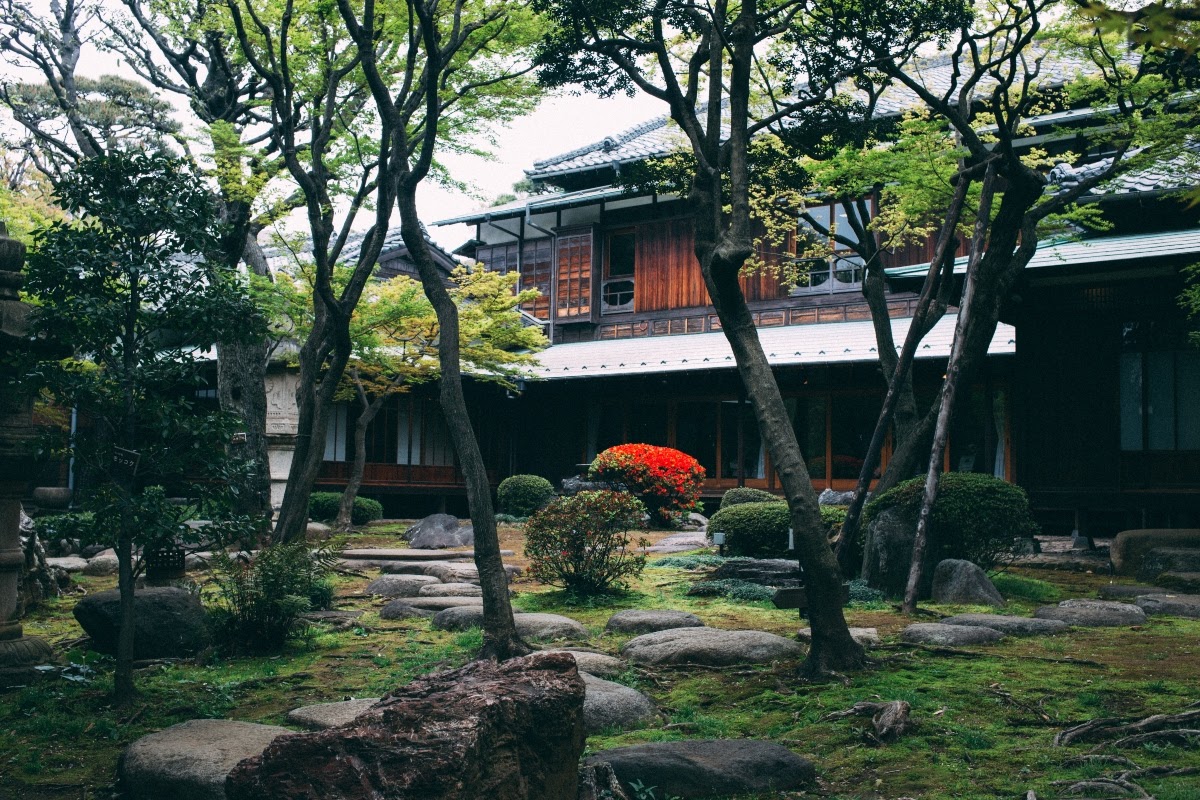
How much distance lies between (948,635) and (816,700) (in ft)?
8.10

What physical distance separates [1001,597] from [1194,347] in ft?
24.6

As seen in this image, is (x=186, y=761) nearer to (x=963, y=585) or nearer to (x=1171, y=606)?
(x=963, y=585)

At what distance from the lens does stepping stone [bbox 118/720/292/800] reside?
4723 mm

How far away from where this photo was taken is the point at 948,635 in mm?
8398

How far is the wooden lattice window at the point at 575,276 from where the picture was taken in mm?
25781

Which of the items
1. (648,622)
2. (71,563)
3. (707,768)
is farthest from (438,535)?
(707,768)

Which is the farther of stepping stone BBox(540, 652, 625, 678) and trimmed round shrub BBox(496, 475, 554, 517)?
trimmed round shrub BBox(496, 475, 554, 517)

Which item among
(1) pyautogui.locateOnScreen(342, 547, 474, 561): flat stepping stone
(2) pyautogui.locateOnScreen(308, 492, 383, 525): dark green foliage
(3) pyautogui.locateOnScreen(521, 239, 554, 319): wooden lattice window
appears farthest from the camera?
(3) pyautogui.locateOnScreen(521, 239, 554, 319): wooden lattice window

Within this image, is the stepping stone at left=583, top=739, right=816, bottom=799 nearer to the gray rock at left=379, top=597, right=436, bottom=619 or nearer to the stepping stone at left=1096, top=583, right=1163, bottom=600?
the gray rock at left=379, top=597, right=436, bottom=619

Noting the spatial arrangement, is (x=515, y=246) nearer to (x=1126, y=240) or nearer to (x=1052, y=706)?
(x=1126, y=240)

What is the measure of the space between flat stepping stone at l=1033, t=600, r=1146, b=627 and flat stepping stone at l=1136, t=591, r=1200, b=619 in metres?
0.38

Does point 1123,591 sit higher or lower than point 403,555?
higher

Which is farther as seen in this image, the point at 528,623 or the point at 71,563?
the point at 71,563

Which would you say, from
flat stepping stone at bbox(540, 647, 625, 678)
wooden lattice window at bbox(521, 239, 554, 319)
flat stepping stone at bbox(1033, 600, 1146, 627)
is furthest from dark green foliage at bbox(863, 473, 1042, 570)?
wooden lattice window at bbox(521, 239, 554, 319)
